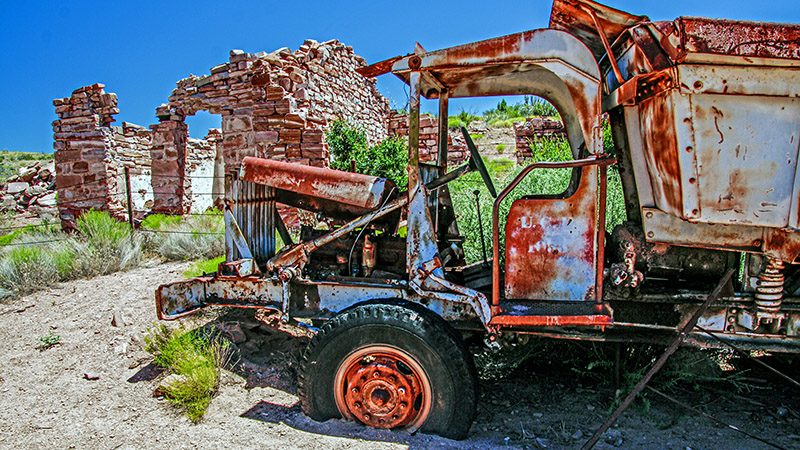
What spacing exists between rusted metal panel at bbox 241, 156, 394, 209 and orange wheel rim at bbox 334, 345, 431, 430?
0.97m

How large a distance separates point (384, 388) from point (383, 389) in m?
0.01

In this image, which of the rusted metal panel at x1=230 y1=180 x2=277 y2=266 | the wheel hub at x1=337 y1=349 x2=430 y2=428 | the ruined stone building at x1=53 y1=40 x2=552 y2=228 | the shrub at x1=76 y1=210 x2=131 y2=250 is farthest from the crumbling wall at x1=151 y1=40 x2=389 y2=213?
the wheel hub at x1=337 y1=349 x2=430 y2=428

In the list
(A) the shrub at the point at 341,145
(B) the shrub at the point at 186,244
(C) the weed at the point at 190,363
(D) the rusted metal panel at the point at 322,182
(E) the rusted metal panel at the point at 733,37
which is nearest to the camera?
(E) the rusted metal panel at the point at 733,37

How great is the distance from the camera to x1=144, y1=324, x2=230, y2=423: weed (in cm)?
343

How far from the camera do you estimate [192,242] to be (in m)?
8.28

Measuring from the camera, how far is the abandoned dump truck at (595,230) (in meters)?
2.40

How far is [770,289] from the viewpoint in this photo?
269cm

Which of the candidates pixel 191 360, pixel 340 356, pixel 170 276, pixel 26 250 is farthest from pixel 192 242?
pixel 340 356

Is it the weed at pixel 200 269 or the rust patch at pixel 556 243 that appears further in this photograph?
the weed at pixel 200 269

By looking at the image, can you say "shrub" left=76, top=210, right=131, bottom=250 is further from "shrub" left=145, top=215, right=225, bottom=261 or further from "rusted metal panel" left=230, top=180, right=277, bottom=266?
"rusted metal panel" left=230, top=180, right=277, bottom=266

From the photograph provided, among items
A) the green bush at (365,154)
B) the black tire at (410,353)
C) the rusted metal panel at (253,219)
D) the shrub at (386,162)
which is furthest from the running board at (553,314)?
the green bush at (365,154)

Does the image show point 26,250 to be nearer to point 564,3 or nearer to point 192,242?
point 192,242

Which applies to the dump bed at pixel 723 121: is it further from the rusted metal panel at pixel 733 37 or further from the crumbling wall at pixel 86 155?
the crumbling wall at pixel 86 155

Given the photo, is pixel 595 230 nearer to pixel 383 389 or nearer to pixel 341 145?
pixel 383 389
